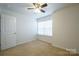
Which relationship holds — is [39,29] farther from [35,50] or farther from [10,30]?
[10,30]

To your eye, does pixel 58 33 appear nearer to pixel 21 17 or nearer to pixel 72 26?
pixel 72 26

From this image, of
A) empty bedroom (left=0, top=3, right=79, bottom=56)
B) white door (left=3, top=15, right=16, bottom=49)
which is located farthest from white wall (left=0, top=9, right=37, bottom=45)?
white door (left=3, top=15, right=16, bottom=49)

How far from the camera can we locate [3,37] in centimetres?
236

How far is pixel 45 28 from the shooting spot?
8.57ft

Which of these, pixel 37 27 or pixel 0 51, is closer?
pixel 0 51

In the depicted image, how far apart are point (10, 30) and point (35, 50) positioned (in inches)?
32.1

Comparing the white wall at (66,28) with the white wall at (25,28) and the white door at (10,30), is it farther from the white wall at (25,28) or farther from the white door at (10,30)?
the white door at (10,30)

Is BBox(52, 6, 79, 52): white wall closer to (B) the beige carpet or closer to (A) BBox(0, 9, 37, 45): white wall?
(B) the beige carpet

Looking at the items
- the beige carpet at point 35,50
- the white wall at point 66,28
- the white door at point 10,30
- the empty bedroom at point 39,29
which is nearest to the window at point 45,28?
the empty bedroom at point 39,29

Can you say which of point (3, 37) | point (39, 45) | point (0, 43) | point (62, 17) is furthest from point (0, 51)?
point (62, 17)

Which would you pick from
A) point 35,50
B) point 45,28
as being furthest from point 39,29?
point 35,50

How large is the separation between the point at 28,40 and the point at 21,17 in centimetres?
65

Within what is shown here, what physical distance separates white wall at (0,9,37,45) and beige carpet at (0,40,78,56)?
0.16 meters

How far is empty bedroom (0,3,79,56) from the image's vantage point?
2342 millimetres
